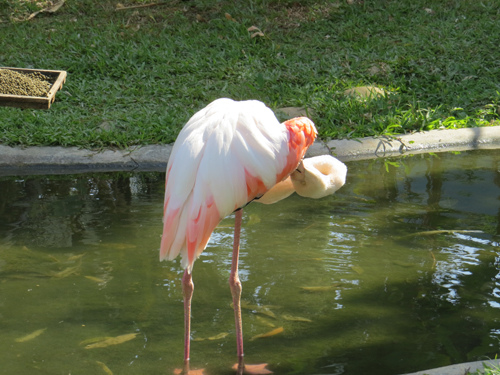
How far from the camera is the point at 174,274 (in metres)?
3.58

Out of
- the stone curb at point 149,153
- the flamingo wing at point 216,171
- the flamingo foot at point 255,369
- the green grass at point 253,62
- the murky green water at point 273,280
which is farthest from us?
the green grass at point 253,62

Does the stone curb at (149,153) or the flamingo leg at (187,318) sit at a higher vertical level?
the stone curb at (149,153)

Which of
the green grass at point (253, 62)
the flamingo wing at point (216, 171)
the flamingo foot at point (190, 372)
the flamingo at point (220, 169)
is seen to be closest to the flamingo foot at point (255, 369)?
the flamingo at point (220, 169)

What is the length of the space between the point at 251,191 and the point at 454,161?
320 centimetres

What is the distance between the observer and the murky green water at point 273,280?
9.29 feet

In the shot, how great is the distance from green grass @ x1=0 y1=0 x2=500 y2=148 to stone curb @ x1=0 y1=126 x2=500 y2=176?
0.17 metres

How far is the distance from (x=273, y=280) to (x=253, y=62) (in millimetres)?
4338

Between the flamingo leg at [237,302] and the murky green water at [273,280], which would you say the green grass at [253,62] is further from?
the flamingo leg at [237,302]

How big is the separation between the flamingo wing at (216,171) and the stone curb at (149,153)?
2574 mm

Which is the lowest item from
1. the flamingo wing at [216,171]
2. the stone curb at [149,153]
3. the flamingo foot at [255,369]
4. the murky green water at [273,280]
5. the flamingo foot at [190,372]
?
the flamingo foot at [190,372]

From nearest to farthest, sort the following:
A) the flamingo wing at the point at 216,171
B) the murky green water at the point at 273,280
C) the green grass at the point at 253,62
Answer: the flamingo wing at the point at 216,171 → the murky green water at the point at 273,280 → the green grass at the point at 253,62

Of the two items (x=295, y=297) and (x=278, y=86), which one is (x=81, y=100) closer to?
(x=278, y=86)

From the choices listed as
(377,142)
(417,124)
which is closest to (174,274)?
(377,142)

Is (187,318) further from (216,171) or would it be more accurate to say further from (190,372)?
(216,171)
